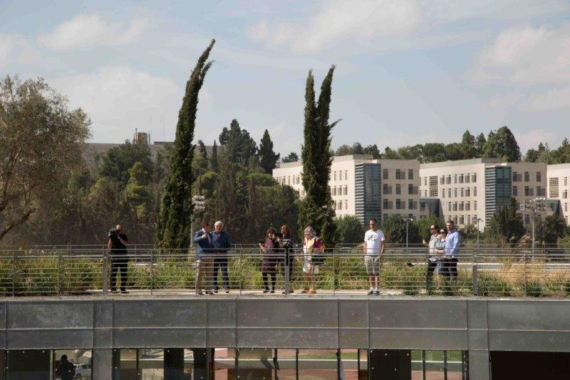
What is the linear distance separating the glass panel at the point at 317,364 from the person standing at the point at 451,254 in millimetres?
3123

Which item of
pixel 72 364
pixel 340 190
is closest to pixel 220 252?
pixel 72 364

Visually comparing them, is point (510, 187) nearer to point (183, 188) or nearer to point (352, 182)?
point (352, 182)

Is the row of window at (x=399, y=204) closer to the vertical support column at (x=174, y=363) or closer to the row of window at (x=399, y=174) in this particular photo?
the row of window at (x=399, y=174)

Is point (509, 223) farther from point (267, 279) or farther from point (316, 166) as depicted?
point (267, 279)

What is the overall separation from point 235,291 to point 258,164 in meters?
139

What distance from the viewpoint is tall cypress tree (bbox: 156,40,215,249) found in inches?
1455

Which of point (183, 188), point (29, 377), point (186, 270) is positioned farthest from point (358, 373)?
point (183, 188)

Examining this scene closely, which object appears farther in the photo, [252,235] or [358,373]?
[252,235]

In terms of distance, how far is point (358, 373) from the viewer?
2347cm

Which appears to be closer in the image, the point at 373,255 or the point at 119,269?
the point at 373,255

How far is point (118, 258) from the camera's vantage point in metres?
25.3

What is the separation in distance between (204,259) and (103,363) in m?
3.36

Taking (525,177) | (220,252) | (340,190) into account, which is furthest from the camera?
(525,177)

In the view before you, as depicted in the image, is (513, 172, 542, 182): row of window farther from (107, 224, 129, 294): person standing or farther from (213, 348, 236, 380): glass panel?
(213, 348, 236, 380): glass panel
